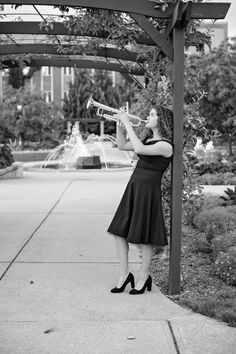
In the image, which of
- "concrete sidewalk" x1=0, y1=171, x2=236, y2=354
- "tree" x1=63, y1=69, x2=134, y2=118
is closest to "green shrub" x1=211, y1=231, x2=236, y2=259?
"concrete sidewalk" x1=0, y1=171, x2=236, y2=354

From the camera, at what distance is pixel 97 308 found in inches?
182

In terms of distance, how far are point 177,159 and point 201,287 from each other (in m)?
1.27

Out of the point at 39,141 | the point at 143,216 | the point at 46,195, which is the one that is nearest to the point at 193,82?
the point at 143,216

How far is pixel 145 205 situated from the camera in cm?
486

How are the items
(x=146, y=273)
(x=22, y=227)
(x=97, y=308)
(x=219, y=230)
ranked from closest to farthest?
(x=97, y=308) < (x=146, y=273) < (x=219, y=230) < (x=22, y=227)

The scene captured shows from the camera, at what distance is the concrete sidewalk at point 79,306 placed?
151 inches

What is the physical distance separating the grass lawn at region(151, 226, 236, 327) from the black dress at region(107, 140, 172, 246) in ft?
1.89

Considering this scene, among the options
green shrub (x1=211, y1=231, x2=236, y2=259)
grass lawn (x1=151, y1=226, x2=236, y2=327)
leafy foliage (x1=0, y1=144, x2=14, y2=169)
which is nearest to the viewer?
grass lawn (x1=151, y1=226, x2=236, y2=327)

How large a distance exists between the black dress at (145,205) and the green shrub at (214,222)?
8.12 feet

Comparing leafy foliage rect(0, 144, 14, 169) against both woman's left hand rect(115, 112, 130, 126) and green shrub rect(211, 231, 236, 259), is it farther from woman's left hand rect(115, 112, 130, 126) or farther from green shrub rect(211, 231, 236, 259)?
woman's left hand rect(115, 112, 130, 126)

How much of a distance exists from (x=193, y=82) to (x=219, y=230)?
196 centimetres

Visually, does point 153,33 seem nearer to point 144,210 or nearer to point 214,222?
point 144,210

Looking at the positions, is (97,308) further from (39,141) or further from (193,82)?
(39,141)

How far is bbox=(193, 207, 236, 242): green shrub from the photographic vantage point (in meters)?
7.33
